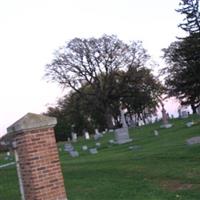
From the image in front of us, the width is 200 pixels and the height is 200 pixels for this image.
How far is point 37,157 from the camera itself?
968cm

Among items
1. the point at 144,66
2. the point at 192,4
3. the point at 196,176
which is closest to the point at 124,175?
the point at 196,176

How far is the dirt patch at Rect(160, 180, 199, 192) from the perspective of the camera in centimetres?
1352

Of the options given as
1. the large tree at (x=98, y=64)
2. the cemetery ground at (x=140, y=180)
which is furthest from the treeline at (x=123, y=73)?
the cemetery ground at (x=140, y=180)

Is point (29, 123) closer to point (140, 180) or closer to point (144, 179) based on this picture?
point (140, 180)

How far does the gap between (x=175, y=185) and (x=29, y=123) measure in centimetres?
595

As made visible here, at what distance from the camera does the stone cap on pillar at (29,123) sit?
376 inches

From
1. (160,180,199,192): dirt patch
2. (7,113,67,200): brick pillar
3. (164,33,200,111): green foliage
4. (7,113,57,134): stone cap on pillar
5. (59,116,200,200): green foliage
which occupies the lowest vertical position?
(160,180,199,192): dirt patch

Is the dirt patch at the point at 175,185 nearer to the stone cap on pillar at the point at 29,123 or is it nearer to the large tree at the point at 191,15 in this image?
the stone cap on pillar at the point at 29,123

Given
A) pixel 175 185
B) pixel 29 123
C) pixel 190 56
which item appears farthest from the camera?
pixel 190 56

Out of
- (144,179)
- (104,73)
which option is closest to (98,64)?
(104,73)

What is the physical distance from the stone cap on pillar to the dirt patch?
5067 mm

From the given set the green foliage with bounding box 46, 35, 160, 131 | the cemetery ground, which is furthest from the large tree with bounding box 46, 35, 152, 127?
the cemetery ground

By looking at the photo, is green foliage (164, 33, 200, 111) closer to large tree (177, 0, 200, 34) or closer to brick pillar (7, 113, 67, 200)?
large tree (177, 0, 200, 34)

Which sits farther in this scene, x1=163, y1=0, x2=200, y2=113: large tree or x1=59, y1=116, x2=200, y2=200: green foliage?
x1=163, y1=0, x2=200, y2=113: large tree
